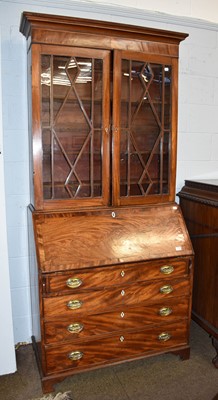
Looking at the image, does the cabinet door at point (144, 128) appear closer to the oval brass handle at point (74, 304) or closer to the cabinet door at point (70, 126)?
the cabinet door at point (70, 126)

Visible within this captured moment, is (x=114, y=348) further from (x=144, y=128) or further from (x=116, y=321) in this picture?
(x=144, y=128)

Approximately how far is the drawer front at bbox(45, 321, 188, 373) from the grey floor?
118 millimetres

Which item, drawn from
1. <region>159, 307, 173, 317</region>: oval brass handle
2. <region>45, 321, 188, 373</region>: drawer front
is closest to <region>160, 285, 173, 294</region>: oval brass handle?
<region>159, 307, 173, 317</region>: oval brass handle

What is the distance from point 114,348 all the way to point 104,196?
92cm

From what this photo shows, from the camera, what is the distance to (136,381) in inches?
79.4

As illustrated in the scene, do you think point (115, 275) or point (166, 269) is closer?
point (115, 275)

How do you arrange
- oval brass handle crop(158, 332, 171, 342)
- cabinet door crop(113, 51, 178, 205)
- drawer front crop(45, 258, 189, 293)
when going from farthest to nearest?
oval brass handle crop(158, 332, 171, 342), cabinet door crop(113, 51, 178, 205), drawer front crop(45, 258, 189, 293)

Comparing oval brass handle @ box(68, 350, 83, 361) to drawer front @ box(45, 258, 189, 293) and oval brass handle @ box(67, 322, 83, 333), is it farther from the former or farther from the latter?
drawer front @ box(45, 258, 189, 293)

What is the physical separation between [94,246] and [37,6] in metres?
1.57

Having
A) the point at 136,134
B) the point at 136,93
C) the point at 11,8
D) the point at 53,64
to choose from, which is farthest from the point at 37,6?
the point at 136,134

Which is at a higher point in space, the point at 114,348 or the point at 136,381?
the point at 114,348

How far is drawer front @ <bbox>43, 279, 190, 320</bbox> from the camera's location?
6.04 ft

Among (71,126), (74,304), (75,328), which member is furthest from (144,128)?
(75,328)

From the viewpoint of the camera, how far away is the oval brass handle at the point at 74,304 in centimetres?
186
